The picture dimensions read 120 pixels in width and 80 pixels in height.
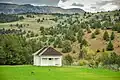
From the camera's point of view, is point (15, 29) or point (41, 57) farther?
point (41, 57)

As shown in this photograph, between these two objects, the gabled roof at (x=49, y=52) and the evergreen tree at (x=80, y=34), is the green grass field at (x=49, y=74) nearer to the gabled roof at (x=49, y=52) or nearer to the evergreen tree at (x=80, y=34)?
the gabled roof at (x=49, y=52)

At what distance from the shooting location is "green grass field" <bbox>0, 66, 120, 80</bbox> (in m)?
10.8

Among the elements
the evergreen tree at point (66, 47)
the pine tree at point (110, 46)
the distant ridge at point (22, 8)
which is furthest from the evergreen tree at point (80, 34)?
the distant ridge at point (22, 8)

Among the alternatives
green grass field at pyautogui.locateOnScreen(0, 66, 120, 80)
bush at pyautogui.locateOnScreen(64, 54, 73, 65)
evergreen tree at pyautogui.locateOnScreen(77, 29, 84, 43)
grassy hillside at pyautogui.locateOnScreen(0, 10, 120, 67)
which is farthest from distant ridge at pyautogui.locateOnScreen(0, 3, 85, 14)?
bush at pyautogui.locateOnScreen(64, 54, 73, 65)

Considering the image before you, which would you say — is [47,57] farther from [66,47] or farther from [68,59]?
[66,47]

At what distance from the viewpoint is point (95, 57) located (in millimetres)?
15062

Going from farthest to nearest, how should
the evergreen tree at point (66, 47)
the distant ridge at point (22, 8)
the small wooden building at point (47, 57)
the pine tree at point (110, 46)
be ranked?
the small wooden building at point (47, 57), the evergreen tree at point (66, 47), the pine tree at point (110, 46), the distant ridge at point (22, 8)

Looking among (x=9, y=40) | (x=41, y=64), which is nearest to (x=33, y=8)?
(x=9, y=40)

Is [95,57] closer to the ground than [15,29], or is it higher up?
closer to the ground

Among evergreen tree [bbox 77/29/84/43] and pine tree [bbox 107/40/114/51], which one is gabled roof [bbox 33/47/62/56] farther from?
pine tree [bbox 107/40/114/51]

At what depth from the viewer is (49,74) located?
11625 millimetres

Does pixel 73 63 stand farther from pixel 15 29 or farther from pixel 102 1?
pixel 102 1

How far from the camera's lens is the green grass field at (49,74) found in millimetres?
10789

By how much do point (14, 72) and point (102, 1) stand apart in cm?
279
